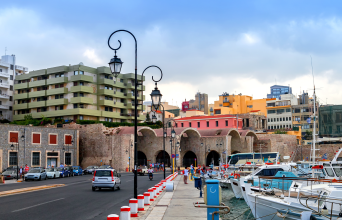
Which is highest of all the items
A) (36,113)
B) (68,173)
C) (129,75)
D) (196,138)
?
(129,75)

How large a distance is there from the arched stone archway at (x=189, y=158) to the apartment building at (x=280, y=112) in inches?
1481

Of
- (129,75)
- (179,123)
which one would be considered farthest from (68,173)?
(179,123)

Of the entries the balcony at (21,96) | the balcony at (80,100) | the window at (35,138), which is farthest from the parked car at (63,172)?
the balcony at (21,96)

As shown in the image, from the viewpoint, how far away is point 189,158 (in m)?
80.2

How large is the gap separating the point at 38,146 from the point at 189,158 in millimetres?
35070

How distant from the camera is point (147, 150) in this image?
70.9 m

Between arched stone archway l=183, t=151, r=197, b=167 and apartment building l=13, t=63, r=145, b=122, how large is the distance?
614 inches

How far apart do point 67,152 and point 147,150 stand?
1584cm

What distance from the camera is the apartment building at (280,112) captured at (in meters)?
106

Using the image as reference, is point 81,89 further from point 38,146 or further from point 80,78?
point 38,146

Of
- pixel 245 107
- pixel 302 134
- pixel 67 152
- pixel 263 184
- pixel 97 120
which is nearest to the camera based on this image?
pixel 263 184

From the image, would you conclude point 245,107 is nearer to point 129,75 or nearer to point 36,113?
point 129,75

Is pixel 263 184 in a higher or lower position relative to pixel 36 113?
lower

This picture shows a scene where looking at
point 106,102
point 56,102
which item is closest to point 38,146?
point 56,102
